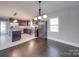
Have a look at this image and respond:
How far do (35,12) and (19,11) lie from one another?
4.90 feet

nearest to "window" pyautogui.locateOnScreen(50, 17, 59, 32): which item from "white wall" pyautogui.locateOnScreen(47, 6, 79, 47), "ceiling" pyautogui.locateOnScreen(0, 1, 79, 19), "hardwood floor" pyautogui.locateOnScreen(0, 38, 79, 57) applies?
"white wall" pyautogui.locateOnScreen(47, 6, 79, 47)

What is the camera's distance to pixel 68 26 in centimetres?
621

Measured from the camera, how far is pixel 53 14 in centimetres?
784

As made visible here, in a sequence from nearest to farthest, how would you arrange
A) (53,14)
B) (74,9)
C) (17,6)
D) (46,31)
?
(17,6) < (74,9) < (53,14) < (46,31)

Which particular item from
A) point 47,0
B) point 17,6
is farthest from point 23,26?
point 47,0

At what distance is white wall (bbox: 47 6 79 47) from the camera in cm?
558

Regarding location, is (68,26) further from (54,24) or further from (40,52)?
(40,52)

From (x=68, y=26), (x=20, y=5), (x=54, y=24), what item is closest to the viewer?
(x=20, y=5)

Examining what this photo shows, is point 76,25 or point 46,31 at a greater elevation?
point 76,25

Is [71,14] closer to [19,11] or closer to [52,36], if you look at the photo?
[52,36]

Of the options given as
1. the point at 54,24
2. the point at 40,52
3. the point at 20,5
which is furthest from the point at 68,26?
the point at 20,5

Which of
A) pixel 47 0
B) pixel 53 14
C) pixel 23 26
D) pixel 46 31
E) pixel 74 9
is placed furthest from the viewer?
pixel 46 31

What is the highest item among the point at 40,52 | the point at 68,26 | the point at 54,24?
the point at 54,24

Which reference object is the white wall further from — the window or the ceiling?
the ceiling
